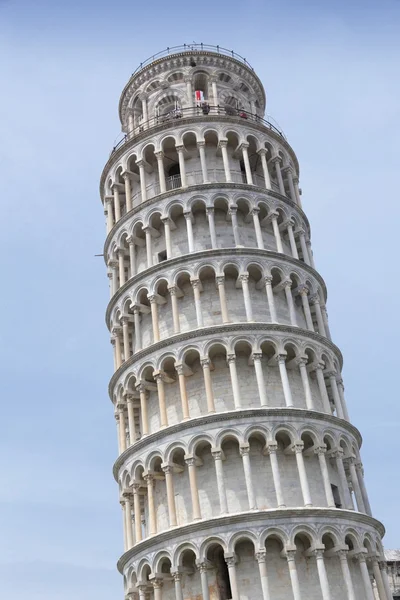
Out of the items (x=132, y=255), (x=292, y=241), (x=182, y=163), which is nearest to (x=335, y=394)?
(x=292, y=241)

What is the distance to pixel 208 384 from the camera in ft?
98.2

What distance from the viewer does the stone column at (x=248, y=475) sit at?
27.3 meters

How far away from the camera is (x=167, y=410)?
103 feet

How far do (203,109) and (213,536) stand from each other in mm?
21904

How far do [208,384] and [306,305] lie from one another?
6.77 meters

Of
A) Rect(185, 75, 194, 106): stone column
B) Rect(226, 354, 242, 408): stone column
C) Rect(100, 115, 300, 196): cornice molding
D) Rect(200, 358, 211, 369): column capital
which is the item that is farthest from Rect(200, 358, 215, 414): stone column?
Rect(185, 75, 194, 106): stone column

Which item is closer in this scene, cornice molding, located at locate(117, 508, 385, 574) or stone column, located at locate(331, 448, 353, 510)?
cornice molding, located at locate(117, 508, 385, 574)

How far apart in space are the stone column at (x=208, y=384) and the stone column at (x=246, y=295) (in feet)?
8.73

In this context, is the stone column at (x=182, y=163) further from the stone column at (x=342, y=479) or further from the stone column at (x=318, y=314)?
the stone column at (x=342, y=479)

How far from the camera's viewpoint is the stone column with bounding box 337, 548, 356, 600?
26916mm

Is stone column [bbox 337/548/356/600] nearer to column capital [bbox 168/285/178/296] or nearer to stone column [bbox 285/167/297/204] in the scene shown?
column capital [bbox 168/285/178/296]

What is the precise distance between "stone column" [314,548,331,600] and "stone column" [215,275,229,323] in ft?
32.0

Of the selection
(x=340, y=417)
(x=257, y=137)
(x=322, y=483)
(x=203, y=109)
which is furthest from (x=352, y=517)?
(x=203, y=109)

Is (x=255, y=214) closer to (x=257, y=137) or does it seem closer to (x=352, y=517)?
(x=257, y=137)
